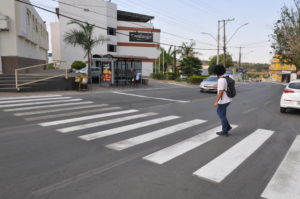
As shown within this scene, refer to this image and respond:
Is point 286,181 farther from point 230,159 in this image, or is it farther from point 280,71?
point 280,71

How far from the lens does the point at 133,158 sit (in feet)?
14.8

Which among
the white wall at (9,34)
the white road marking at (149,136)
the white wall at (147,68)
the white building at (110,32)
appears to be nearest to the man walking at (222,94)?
the white road marking at (149,136)

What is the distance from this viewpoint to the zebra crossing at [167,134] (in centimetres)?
382

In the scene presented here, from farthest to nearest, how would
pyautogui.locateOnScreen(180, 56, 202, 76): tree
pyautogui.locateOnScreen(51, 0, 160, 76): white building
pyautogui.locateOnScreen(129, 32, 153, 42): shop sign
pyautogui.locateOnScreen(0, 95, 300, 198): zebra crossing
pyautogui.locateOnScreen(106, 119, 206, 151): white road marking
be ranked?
pyautogui.locateOnScreen(129, 32, 153, 42): shop sign < pyautogui.locateOnScreen(51, 0, 160, 76): white building < pyautogui.locateOnScreen(180, 56, 202, 76): tree < pyautogui.locateOnScreen(106, 119, 206, 151): white road marking < pyautogui.locateOnScreen(0, 95, 300, 198): zebra crossing

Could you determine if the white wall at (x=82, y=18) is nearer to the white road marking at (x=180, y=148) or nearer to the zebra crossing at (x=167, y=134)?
the zebra crossing at (x=167, y=134)

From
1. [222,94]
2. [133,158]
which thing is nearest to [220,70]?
[222,94]

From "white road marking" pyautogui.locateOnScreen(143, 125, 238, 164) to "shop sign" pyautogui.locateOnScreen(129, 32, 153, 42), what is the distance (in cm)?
4193

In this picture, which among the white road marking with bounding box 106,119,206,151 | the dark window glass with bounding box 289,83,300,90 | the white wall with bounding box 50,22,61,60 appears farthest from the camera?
the white wall with bounding box 50,22,61,60

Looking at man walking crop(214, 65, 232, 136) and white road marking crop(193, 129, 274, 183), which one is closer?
white road marking crop(193, 129, 274, 183)

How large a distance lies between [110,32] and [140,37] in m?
6.99

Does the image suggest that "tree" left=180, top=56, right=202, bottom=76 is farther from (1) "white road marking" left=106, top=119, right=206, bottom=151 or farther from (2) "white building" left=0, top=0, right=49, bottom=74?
(1) "white road marking" left=106, top=119, right=206, bottom=151

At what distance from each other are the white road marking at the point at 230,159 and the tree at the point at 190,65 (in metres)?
30.6

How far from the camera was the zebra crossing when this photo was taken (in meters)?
3.82

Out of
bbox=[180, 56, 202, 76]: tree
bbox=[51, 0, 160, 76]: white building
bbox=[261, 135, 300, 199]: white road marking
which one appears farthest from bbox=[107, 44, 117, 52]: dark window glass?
bbox=[261, 135, 300, 199]: white road marking
